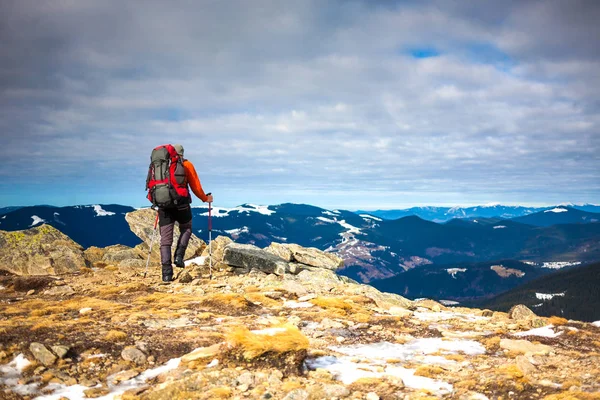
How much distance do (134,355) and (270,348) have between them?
290 centimetres

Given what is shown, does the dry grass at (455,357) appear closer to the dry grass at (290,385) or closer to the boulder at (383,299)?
the dry grass at (290,385)

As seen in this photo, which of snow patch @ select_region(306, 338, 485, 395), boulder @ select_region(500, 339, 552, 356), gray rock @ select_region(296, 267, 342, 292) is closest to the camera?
snow patch @ select_region(306, 338, 485, 395)

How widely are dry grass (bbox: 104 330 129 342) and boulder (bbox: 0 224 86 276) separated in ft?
58.0

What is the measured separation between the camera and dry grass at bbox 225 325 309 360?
24.3 ft

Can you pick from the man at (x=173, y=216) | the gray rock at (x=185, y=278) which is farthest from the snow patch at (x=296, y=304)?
the man at (x=173, y=216)

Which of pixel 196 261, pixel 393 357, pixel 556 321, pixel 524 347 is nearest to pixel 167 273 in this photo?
pixel 196 261

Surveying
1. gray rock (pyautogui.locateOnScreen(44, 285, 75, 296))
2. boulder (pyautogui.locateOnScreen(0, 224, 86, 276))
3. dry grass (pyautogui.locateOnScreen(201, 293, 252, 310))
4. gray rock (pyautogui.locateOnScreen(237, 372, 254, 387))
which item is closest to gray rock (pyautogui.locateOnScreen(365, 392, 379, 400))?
gray rock (pyautogui.locateOnScreen(237, 372, 254, 387))

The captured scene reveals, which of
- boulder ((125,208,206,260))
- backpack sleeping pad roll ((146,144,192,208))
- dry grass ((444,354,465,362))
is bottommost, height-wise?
dry grass ((444,354,465,362))

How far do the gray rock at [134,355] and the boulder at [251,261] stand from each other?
14385 millimetres

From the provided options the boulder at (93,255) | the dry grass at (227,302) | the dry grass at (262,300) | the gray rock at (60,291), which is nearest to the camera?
Answer: the dry grass at (227,302)

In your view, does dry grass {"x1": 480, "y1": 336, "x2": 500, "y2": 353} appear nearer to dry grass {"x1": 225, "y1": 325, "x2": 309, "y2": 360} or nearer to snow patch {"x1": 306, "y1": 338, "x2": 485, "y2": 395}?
snow patch {"x1": 306, "y1": 338, "x2": 485, "y2": 395}

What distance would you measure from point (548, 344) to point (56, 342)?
12.6m

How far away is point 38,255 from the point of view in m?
25.0

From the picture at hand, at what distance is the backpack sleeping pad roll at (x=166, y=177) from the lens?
52.7ft
